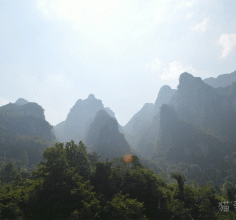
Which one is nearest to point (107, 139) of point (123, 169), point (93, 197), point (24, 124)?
point (24, 124)

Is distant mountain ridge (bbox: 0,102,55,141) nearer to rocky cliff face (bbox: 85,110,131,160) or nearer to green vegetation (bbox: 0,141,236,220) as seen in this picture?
rocky cliff face (bbox: 85,110,131,160)

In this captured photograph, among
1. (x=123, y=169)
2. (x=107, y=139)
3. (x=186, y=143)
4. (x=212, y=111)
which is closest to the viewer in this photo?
(x=123, y=169)

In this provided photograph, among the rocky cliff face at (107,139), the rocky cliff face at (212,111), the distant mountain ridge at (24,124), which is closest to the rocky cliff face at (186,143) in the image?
the rocky cliff face at (212,111)

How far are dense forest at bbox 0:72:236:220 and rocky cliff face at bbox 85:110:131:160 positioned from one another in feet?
3.45

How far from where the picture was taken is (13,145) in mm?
110688

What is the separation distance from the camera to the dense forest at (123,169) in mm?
14391

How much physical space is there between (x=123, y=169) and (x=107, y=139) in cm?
13582

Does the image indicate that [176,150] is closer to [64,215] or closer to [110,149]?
[110,149]

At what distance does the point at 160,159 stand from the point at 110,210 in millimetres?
146940

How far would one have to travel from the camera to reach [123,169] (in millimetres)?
23375

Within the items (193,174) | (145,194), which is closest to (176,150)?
(193,174)

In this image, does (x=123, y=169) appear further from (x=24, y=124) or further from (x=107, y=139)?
(x=24, y=124)

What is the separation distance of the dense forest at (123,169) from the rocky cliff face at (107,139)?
3.45ft

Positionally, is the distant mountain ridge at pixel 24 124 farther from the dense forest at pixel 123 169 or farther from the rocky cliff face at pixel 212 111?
the rocky cliff face at pixel 212 111
